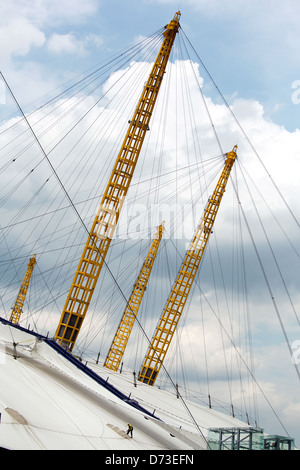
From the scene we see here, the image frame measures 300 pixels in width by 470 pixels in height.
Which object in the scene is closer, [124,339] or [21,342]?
[21,342]

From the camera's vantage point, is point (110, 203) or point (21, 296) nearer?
point (110, 203)

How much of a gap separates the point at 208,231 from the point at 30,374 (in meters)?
51.8

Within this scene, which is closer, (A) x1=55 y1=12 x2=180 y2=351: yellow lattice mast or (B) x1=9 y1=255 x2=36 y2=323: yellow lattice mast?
(A) x1=55 y1=12 x2=180 y2=351: yellow lattice mast

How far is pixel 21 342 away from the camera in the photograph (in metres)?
39.9

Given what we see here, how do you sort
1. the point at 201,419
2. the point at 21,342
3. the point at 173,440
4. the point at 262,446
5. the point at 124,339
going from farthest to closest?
the point at 124,339 < the point at 201,419 < the point at 21,342 < the point at 173,440 < the point at 262,446

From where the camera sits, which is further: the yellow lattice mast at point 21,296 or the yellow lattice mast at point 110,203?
the yellow lattice mast at point 21,296

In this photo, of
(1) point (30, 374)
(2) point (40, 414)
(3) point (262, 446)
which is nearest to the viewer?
(2) point (40, 414)
